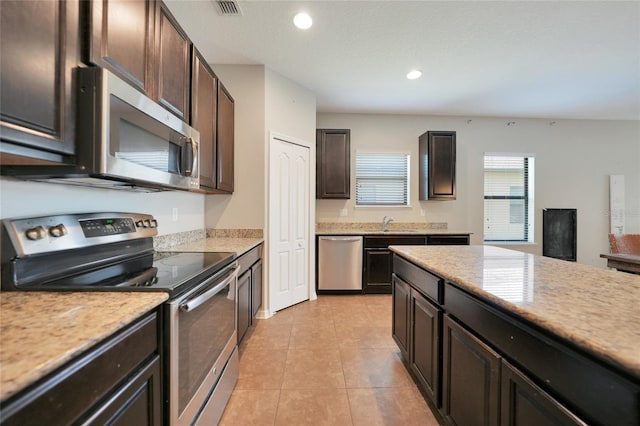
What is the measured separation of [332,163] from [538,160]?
378cm

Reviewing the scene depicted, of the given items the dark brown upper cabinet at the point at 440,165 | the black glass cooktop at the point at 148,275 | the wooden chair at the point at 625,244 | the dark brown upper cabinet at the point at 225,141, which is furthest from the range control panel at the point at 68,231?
the wooden chair at the point at 625,244

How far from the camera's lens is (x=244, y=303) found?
A: 7.31 ft

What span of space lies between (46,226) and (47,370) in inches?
33.3

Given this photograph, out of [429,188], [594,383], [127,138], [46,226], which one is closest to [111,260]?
[46,226]

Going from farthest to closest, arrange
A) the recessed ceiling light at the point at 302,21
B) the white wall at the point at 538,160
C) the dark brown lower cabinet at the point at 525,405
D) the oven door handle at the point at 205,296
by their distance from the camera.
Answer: the white wall at the point at 538,160, the recessed ceiling light at the point at 302,21, the oven door handle at the point at 205,296, the dark brown lower cabinet at the point at 525,405

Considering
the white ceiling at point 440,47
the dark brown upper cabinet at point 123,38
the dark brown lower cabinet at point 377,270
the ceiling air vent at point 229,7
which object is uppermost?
the white ceiling at point 440,47

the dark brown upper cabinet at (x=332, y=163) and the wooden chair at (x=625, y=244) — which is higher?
the dark brown upper cabinet at (x=332, y=163)

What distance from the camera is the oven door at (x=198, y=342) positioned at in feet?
3.34

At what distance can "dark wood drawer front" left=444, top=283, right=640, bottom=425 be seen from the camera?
1.97 feet

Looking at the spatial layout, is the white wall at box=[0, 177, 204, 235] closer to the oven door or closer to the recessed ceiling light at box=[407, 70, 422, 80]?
the oven door

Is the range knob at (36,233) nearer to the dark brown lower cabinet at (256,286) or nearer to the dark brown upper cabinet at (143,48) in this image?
the dark brown upper cabinet at (143,48)

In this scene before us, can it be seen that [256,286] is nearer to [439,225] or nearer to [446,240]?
[446,240]

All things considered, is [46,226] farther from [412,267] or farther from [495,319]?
[412,267]

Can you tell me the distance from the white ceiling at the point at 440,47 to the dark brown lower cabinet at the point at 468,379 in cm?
241
